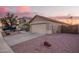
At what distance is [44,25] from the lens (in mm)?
2396

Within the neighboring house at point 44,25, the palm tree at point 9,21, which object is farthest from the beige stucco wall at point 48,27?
the palm tree at point 9,21

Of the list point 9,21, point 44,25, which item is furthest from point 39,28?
point 9,21

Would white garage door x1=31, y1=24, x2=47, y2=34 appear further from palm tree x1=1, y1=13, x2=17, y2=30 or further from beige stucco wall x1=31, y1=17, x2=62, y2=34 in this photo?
palm tree x1=1, y1=13, x2=17, y2=30

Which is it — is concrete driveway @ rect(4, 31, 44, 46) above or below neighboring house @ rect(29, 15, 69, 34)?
below

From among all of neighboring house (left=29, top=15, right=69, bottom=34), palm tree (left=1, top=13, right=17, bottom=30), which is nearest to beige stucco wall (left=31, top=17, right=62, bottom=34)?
neighboring house (left=29, top=15, right=69, bottom=34)

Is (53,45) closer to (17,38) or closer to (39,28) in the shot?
(39,28)

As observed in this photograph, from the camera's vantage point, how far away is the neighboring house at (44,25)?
238 centimetres

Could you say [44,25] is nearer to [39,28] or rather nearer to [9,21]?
[39,28]

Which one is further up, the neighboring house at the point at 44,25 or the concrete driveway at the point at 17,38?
the neighboring house at the point at 44,25

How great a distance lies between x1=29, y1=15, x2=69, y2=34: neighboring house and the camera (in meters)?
2.38

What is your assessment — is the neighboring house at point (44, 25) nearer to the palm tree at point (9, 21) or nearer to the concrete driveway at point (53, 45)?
the concrete driveway at point (53, 45)

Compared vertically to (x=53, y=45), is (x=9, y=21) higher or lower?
higher
